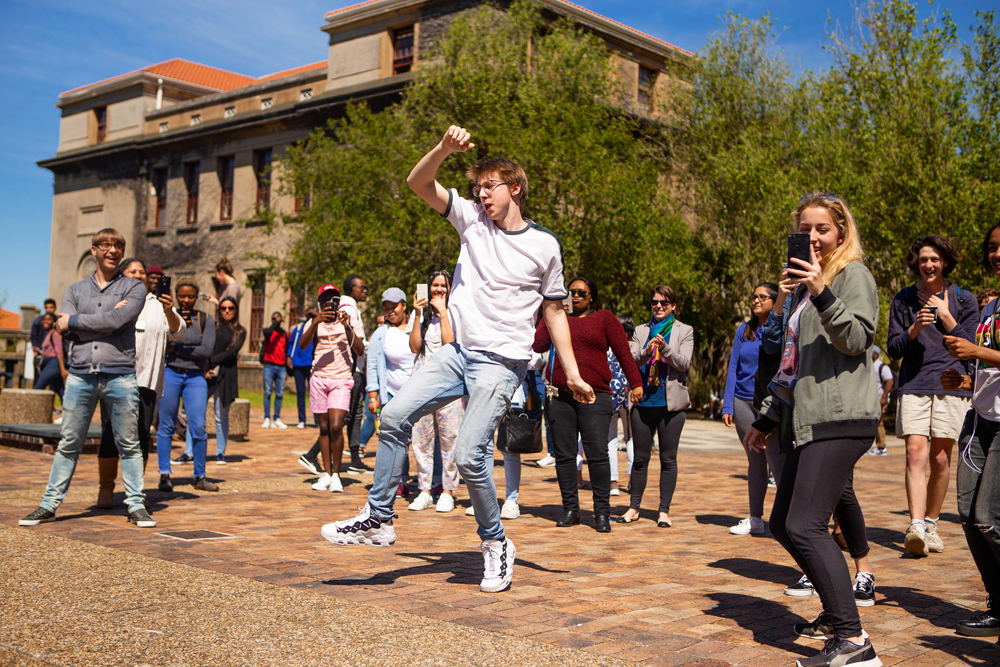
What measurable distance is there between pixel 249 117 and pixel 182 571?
34.7 metres

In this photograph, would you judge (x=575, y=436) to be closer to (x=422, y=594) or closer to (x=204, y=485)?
(x=422, y=594)

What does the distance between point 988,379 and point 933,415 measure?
2.41m

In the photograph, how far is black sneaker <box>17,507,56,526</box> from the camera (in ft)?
21.2

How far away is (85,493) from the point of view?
8.32m

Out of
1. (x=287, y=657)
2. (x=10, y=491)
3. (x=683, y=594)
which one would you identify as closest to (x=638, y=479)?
(x=683, y=594)

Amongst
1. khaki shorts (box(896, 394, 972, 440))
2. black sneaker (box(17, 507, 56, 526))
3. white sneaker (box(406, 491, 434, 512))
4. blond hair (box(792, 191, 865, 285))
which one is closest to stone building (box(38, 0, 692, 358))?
white sneaker (box(406, 491, 434, 512))

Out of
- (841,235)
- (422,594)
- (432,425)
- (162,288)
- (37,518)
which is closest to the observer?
(841,235)

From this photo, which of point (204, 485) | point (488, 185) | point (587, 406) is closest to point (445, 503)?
point (587, 406)

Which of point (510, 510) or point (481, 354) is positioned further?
point (510, 510)

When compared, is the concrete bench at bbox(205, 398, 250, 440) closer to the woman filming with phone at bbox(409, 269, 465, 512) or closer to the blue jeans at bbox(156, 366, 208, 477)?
the blue jeans at bbox(156, 366, 208, 477)

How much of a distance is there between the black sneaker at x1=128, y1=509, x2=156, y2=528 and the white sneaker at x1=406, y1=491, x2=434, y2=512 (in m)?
2.24

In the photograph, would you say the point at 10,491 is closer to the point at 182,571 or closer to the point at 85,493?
the point at 85,493

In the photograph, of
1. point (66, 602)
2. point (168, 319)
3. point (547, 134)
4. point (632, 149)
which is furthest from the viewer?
point (632, 149)

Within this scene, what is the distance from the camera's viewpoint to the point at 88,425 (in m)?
6.86
